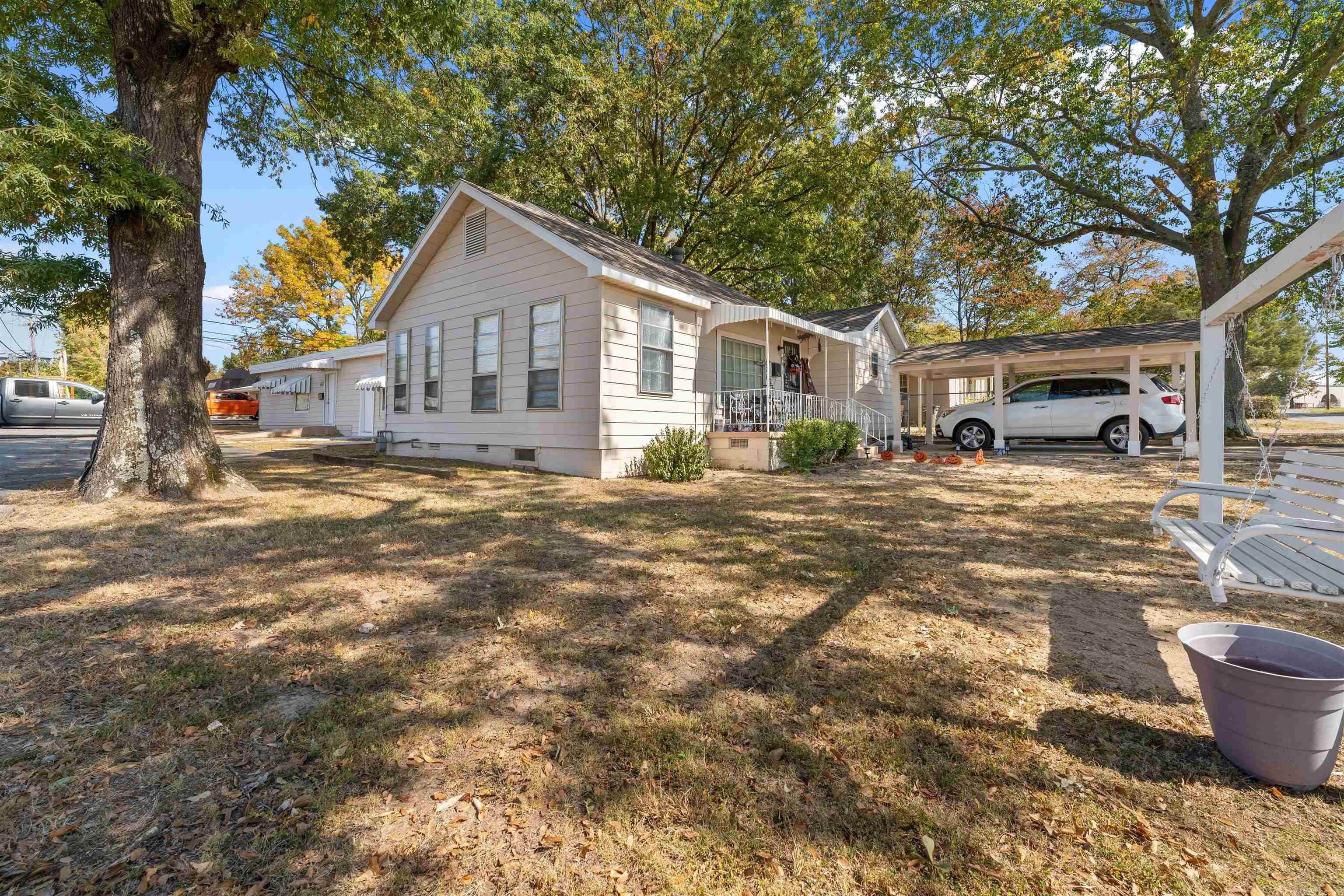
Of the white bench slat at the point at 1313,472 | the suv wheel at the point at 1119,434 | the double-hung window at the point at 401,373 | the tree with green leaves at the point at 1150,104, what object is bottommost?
the white bench slat at the point at 1313,472

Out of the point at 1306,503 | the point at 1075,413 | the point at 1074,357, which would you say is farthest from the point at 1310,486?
the point at 1075,413

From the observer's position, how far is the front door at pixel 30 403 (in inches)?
779

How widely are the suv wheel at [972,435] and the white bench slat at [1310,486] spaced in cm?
1108

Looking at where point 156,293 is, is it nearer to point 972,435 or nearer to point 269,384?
point 972,435

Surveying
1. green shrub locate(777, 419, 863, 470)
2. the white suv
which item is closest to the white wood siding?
green shrub locate(777, 419, 863, 470)

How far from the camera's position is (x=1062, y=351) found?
12883 mm

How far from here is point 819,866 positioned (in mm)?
1564

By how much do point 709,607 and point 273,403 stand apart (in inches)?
1125

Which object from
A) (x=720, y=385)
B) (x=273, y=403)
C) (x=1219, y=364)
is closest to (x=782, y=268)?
(x=720, y=385)

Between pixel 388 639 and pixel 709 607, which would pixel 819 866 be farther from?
pixel 388 639

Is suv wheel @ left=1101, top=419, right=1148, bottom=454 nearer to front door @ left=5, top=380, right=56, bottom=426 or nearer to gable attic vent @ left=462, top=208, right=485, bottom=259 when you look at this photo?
gable attic vent @ left=462, top=208, right=485, bottom=259

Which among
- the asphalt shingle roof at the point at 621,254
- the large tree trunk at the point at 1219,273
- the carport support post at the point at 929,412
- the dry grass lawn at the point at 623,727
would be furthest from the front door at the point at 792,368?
the large tree trunk at the point at 1219,273

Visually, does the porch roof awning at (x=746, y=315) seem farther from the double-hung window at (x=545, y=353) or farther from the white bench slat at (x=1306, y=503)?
the white bench slat at (x=1306, y=503)

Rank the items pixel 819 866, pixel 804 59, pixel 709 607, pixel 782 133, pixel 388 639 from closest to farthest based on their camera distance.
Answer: pixel 819 866
pixel 388 639
pixel 709 607
pixel 804 59
pixel 782 133
